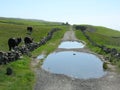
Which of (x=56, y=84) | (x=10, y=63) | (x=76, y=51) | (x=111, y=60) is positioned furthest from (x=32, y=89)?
(x=76, y=51)

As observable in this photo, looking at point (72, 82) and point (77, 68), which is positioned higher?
point (72, 82)

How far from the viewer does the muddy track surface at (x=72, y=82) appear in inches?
1167

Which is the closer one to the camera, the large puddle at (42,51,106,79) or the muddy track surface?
the muddy track surface

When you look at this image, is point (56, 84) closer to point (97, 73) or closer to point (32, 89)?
point (32, 89)

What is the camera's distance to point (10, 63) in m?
39.4

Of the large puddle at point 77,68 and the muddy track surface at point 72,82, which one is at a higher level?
the muddy track surface at point 72,82

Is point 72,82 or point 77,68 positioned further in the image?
point 77,68

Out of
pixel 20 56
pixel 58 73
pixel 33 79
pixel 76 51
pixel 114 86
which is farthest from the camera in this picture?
pixel 76 51

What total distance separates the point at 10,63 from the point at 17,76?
666cm

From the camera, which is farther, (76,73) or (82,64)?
(82,64)

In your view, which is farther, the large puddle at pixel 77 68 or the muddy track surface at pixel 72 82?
the large puddle at pixel 77 68

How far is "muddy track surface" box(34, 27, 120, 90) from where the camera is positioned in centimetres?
2964

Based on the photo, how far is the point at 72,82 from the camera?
32.2m

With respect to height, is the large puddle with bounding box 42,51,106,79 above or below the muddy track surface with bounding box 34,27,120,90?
below
